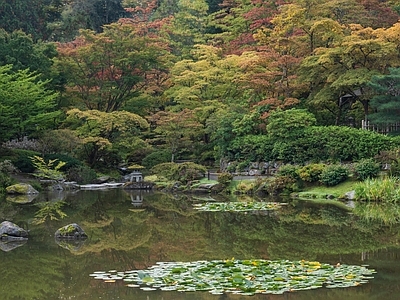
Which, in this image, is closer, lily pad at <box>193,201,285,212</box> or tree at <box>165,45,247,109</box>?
lily pad at <box>193,201,285,212</box>

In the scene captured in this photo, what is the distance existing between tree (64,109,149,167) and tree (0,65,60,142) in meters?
1.77

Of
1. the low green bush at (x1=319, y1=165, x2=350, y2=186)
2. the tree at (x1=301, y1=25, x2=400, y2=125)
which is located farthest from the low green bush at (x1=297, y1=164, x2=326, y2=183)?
the tree at (x1=301, y1=25, x2=400, y2=125)

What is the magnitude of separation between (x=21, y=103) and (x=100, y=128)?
4.43 meters

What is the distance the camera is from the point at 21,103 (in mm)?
28766

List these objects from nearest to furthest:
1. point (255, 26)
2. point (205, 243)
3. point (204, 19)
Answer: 1. point (205, 243)
2. point (255, 26)
3. point (204, 19)

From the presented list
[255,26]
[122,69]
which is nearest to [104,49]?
[122,69]

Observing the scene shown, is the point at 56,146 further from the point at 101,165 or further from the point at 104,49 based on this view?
the point at 104,49

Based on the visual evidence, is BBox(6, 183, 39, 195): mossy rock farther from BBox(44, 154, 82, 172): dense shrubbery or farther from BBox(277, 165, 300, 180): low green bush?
BBox(277, 165, 300, 180): low green bush

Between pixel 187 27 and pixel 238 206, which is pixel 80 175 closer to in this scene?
pixel 238 206

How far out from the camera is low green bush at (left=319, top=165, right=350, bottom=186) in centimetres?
2184

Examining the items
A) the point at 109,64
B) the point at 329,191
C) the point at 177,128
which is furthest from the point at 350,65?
the point at 109,64

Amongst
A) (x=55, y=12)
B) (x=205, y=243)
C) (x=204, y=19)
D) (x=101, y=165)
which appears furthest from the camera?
(x=55, y=12)

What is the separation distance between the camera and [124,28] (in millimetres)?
34125

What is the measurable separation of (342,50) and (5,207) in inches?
601
